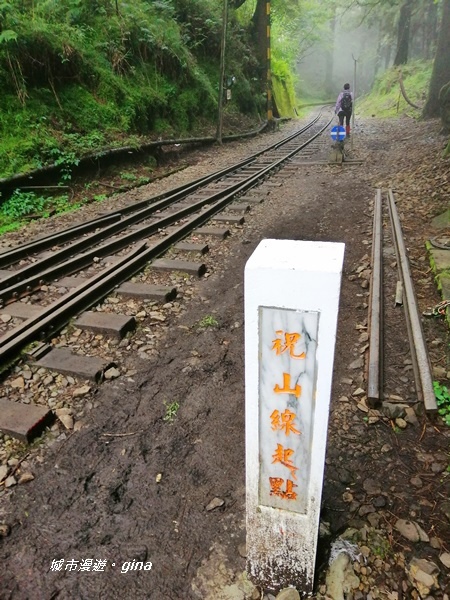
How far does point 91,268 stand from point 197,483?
13.0 ft

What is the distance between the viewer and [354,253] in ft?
19.3

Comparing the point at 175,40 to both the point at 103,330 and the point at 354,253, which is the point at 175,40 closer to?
the point at 354,253

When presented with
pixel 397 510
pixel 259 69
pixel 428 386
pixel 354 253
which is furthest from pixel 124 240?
pixel 259 69

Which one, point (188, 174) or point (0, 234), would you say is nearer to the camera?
point (0, 234)

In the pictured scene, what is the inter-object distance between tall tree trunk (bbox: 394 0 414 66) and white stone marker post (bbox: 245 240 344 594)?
34074 mm

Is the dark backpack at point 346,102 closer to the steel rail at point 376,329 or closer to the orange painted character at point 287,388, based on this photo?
the steel rail at point 376,329

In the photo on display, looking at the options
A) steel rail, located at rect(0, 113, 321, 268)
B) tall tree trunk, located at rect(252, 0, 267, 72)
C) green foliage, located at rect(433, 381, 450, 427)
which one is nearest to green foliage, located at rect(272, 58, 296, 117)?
tall tree trunk, located at rect(252, 0, 267, 72)

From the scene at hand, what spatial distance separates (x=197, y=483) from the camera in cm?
263

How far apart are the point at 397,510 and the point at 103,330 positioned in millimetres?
3082

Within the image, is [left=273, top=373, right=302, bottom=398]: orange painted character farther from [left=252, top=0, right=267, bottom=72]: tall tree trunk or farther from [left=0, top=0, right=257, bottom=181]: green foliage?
[left=252, top=0, right=267, bottom=72]: tall tree trunk

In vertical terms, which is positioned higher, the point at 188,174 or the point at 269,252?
the point at 269,252

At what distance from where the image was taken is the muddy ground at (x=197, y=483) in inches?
83.5

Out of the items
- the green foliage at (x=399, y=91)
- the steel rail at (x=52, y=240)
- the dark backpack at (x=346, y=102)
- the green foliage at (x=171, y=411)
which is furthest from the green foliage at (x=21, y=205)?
the green foliage at (x=399, y=91)

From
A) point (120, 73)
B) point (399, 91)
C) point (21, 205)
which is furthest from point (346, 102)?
point (399, 91)
